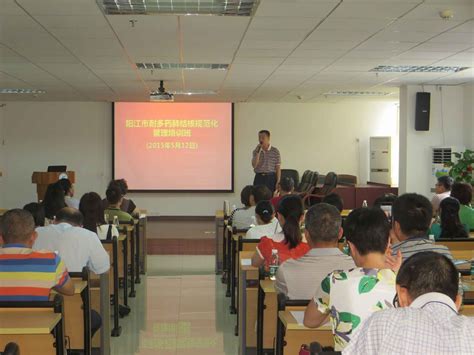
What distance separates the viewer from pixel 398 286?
6.06 feet

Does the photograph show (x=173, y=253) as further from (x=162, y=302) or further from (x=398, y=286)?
(x=398, y=286)

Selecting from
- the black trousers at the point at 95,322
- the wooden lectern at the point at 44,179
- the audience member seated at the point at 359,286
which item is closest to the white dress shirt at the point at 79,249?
the black trousers at the point at 95,322

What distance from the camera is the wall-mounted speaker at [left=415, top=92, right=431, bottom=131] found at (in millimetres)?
11156

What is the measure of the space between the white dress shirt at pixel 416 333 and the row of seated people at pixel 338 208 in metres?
3.10

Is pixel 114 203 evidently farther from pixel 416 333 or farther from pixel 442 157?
pixel 442 157

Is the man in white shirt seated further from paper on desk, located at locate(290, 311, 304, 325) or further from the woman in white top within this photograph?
paper on desk, located at locate(290, 311, 304, 325)

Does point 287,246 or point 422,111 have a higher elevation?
point 422,111

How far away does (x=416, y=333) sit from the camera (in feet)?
5.08

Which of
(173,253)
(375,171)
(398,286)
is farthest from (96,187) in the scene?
(398,286)

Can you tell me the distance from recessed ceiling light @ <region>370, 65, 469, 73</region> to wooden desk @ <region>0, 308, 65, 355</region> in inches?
274

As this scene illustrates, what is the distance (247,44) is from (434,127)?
213 inches

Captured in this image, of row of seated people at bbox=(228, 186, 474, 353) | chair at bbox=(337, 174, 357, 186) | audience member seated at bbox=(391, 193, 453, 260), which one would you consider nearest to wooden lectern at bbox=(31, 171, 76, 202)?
chair at bbox=(337, 174, 357, 186)

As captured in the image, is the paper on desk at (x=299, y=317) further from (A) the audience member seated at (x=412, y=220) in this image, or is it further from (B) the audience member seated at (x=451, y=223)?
(B) the audience member seated at (x=451, y=223)

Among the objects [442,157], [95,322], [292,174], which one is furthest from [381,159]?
[95,322]
